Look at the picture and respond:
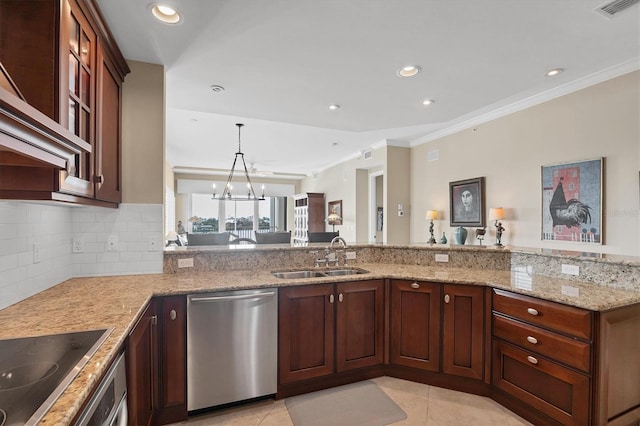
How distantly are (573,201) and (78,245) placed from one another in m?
4.69

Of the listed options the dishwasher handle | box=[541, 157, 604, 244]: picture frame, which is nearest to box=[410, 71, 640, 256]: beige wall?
box=[541, 157, 604, 244]: picture frame

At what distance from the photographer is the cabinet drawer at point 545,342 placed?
1.74 m

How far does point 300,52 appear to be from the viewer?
249 centimetres

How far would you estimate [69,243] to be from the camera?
2.26 m

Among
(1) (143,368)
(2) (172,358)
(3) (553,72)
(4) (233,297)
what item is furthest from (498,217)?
(1) (143,368)

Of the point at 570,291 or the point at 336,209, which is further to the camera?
the point at 336,209

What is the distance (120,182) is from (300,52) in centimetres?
177

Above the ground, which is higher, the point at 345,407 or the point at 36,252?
the point at 36,252

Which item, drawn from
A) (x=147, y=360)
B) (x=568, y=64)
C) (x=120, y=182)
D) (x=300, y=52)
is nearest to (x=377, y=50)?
(x=300, y=52)

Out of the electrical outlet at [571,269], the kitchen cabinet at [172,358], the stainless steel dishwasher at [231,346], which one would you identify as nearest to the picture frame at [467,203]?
the electrical outlet at [571,269]

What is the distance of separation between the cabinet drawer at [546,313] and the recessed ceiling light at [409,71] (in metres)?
2.00

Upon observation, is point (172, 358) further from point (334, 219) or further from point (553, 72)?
point (334, 219)

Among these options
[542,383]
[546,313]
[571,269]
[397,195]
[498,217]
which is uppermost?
[397,195]

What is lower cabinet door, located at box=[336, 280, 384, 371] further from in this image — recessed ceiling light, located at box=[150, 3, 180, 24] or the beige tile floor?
recessed ceiling light, located at box=[150, 3, 180, 24]
